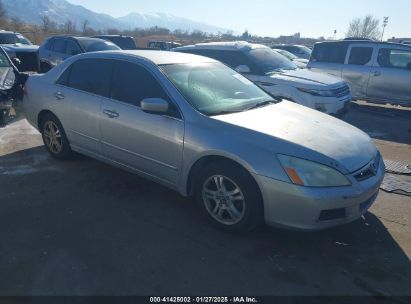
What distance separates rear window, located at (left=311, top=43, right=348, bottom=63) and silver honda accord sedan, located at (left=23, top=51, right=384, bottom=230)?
6873 millimetres

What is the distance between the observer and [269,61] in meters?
8.04

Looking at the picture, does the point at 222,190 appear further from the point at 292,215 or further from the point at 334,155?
the point at 334,155

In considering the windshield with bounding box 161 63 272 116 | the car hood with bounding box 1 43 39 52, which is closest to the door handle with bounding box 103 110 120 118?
the windshield with bounding box 161 63 272 116

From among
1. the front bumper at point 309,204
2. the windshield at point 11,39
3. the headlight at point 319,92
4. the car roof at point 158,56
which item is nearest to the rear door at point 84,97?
the car roof at point 158,56

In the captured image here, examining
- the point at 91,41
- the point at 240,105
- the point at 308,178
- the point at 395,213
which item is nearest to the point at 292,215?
the point at 308,178

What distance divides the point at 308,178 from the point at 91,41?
10.8m

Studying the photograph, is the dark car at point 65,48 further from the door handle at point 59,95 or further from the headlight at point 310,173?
the headlight at point 310,173

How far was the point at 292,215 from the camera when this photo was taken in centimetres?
308

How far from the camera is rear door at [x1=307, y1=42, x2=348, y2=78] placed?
10367 millimetres

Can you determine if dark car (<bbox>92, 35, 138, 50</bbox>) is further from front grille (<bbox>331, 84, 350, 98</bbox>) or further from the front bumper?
the front bumper

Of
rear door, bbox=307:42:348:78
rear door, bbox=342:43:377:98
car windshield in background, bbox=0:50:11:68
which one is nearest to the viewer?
car windshield in background, bbox=0:50:11:68

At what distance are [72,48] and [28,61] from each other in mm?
3213

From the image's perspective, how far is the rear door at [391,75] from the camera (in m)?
9.55

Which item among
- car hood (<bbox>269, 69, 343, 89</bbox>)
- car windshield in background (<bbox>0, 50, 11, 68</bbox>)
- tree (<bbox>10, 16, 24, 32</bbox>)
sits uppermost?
car hood (<bbox>269, 69, 343, 89</bbox>)
